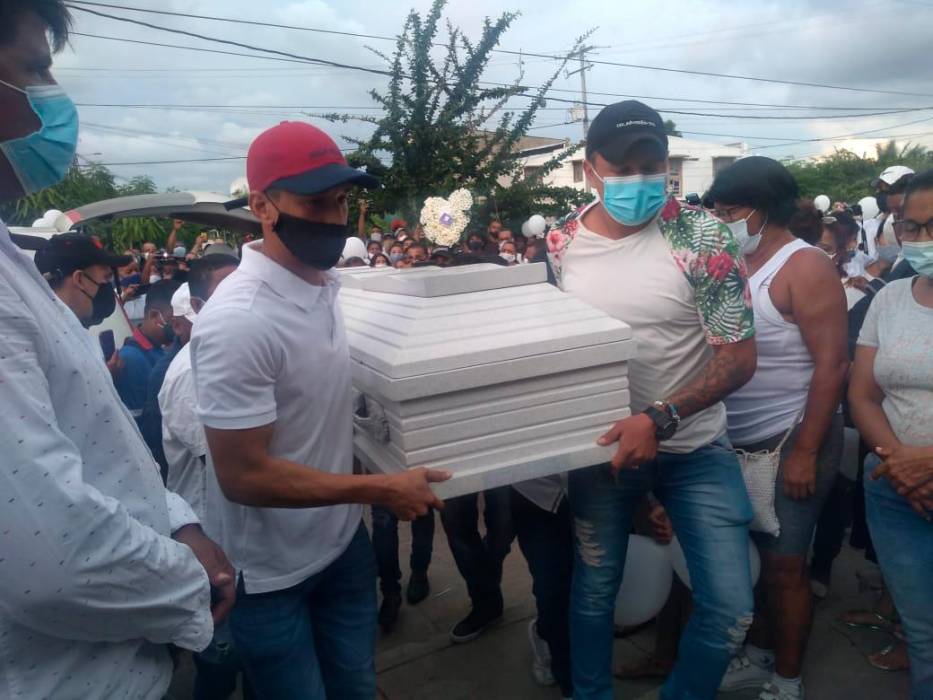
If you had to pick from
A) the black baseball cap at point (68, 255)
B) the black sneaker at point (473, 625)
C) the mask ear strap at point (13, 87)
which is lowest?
the black sneaker at point (473, 625)

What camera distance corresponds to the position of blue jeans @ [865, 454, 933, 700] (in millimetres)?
2162

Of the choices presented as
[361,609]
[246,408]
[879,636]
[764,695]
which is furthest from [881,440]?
[246,408]

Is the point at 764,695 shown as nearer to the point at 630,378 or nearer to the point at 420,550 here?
the point at 630,378

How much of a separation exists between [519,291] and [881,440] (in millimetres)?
1388

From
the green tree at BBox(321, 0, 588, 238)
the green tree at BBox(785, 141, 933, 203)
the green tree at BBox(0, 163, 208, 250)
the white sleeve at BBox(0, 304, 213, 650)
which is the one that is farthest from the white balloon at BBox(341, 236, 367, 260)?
the green tree at BBox(785, 141, 933, 203)

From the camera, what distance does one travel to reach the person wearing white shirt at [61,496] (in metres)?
0.94

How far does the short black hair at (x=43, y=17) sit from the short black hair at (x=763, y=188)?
2.25 m

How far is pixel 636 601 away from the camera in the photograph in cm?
261

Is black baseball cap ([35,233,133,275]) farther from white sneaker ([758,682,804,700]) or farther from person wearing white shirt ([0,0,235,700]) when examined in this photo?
white sneaker ([758,682,804,700])

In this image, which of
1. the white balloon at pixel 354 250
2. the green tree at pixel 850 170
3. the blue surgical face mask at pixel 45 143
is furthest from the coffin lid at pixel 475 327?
the green tree at pixel 850 170

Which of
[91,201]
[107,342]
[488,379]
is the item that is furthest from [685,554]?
[91,201]

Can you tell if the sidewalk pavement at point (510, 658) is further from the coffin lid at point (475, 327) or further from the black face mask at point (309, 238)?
the black face mask at point (309, 238)

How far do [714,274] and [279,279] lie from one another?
4.15 ft

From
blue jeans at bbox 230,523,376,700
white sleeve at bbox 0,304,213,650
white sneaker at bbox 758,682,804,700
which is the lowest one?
white sneaker at bbox 758,682,804,700
